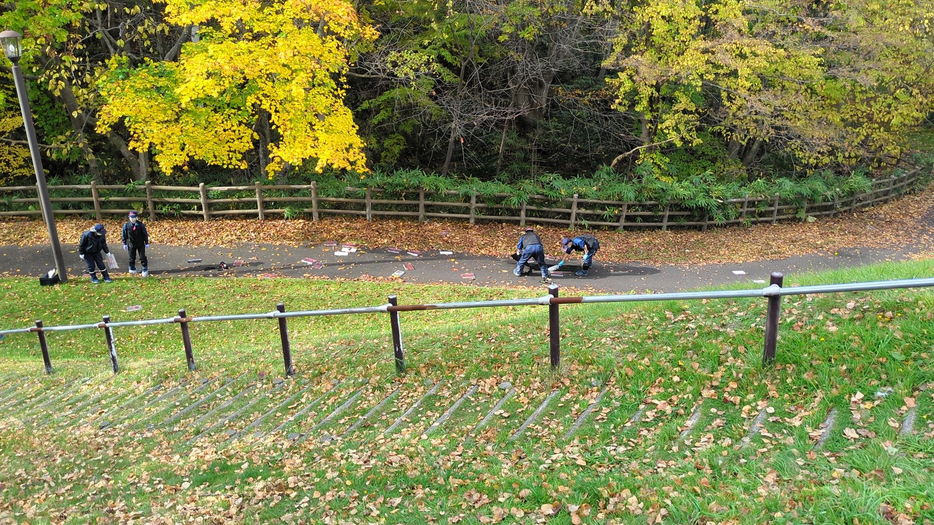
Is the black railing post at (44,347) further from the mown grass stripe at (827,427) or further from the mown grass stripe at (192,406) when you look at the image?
the mown grass stripe at (827,427)

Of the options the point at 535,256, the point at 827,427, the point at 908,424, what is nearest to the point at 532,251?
the point at 535,256

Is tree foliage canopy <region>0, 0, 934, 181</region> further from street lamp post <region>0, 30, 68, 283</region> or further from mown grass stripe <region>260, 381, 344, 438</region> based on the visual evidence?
mown grass stripe <region>260, 381, 344, 438</region>

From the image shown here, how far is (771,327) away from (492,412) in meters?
2.55

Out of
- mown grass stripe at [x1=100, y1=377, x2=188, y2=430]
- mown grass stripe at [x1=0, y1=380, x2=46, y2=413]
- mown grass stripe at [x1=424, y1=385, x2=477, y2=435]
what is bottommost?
mown grass stripe at [x1=0, y1=380, x2=46, y2=413]

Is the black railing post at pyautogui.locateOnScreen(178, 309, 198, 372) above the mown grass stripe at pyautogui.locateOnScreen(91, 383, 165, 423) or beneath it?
above

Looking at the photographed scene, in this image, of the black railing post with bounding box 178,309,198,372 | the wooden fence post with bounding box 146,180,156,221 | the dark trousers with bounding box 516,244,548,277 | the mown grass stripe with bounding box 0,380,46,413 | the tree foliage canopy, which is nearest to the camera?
the mown grass stripe with bounding box 0,380,46,413

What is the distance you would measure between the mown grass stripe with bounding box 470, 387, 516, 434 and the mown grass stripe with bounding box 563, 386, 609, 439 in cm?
79

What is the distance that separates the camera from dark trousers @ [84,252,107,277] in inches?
548

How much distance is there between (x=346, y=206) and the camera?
62.5ft

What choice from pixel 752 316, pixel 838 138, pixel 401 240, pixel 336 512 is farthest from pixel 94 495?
pixel 838 138

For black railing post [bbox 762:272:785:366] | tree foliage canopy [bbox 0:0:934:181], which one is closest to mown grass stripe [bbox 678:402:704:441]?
black railing post [bbox 762:272:785:366]

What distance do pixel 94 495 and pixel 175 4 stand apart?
45.0 feet

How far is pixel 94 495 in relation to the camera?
5.07m

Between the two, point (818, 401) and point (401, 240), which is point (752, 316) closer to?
point (818, 401)
